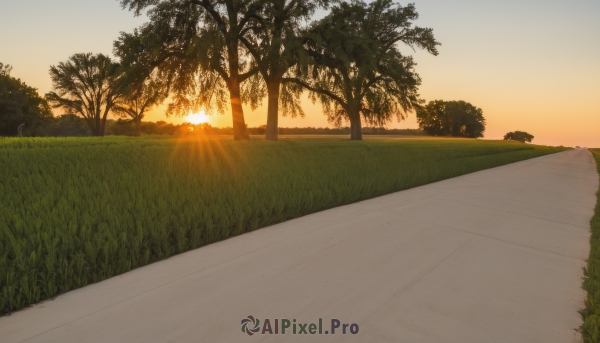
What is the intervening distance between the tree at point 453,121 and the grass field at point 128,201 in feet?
Answer: 248

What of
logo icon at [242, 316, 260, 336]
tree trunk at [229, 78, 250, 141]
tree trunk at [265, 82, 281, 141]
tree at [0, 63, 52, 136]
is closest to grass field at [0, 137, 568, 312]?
logo icon at [242, 316, 260, 336]

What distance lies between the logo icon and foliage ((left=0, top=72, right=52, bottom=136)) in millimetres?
40831

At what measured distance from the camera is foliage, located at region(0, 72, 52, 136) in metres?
35.3

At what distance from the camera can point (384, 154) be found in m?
16.2

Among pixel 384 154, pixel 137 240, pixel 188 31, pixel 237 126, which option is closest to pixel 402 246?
pixel 137 240

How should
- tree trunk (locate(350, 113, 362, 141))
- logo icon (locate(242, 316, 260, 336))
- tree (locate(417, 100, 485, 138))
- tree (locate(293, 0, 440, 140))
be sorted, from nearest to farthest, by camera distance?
logo icon (locate(242, 316, 260, 336)), tree (locate(293, 0, 440, 140)), tree trunk (locate(350, 113, 362, 141)), tree (locate(417, 100, 485, 138))

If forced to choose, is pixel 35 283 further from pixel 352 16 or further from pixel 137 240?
pixel 352 16

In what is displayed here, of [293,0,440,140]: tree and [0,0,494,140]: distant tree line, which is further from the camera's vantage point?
[293,0,440,140]: tree

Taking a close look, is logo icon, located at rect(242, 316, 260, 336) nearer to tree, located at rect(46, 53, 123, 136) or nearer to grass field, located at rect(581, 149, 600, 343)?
grass field, located at rect(581, 149, 600, 343)

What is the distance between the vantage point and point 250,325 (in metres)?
3.16

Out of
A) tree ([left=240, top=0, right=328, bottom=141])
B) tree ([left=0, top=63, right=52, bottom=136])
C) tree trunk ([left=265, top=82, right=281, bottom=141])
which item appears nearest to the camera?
tree ([left=240, top=0, right=328, bottom=141])

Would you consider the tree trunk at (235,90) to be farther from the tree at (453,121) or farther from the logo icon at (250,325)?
the tree at (453,121)

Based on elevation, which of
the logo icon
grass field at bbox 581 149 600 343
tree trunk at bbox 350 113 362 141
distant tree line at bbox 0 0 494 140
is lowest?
grass field at bbox 581 149 600 343

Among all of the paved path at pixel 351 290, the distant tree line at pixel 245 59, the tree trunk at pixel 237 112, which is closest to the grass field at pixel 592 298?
the paved path at pixel 351 290
